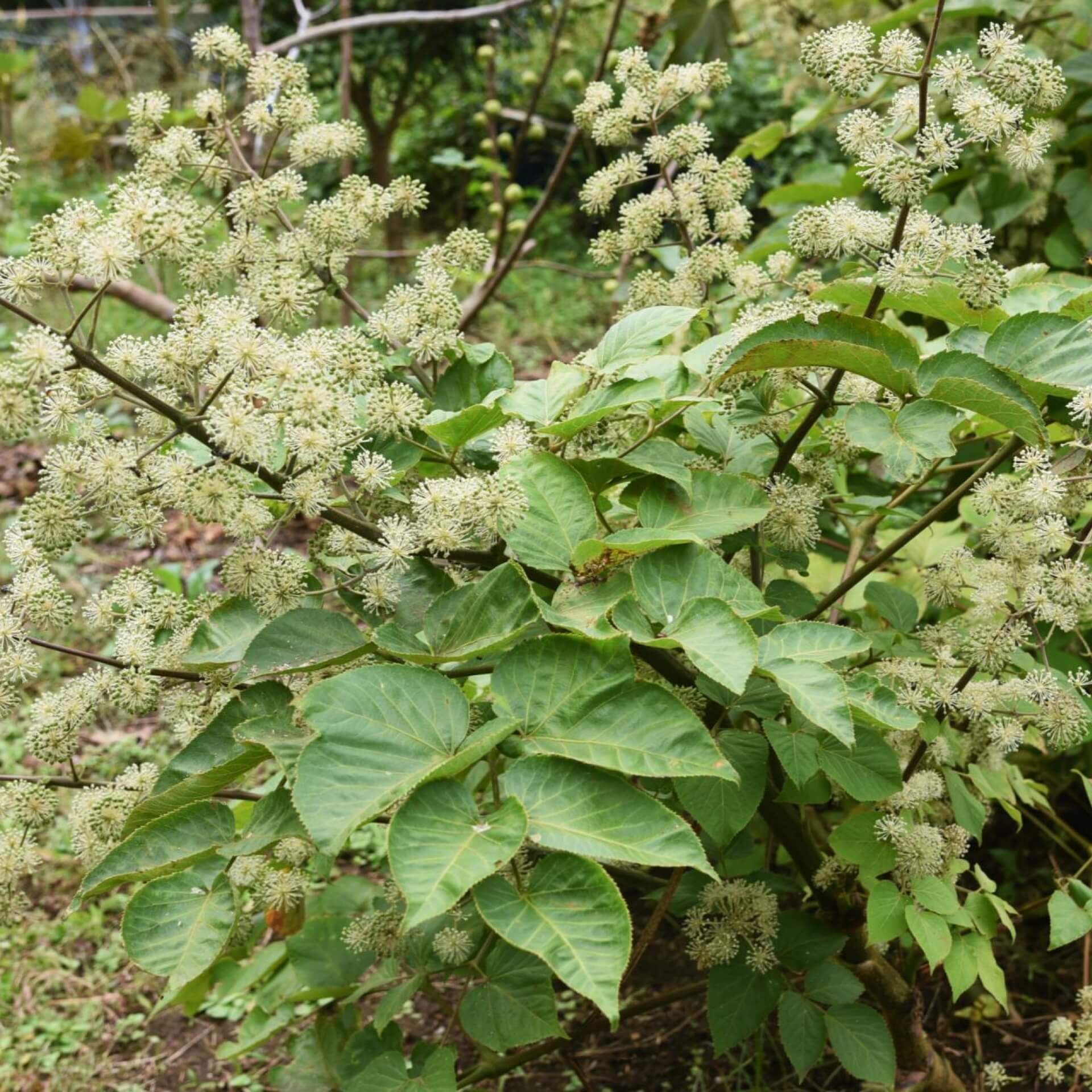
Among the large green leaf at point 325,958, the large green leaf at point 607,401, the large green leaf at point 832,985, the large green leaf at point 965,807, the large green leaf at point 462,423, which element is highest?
the large green leaf at point 607,401

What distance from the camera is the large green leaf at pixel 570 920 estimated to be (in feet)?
2.76

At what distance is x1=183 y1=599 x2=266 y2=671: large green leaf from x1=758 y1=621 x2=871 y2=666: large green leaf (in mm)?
529

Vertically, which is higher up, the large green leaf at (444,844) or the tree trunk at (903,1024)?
the large green leaf at (444,844)

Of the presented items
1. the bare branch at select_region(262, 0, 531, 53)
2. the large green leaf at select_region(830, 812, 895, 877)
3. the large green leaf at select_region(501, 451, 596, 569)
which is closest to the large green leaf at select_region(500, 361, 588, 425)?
the large green leaf at select_region(501, 451, 596, 569)

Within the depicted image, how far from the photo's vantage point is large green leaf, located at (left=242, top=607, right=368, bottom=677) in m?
1.12

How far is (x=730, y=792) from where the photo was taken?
1258 mm

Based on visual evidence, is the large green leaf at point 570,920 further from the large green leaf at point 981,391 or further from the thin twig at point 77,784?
the large green leaf at point 981,391

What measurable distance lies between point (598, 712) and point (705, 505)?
334mm

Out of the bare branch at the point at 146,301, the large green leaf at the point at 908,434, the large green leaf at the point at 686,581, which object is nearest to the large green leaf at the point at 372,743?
the large green leaf at the point at 686,581

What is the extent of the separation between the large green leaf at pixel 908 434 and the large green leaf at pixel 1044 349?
85 millimetres

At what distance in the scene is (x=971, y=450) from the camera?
217 centimetres

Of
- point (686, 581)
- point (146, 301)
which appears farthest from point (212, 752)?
point (146, 301)

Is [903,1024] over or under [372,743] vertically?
under

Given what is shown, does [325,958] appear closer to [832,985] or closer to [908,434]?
[832,985]
